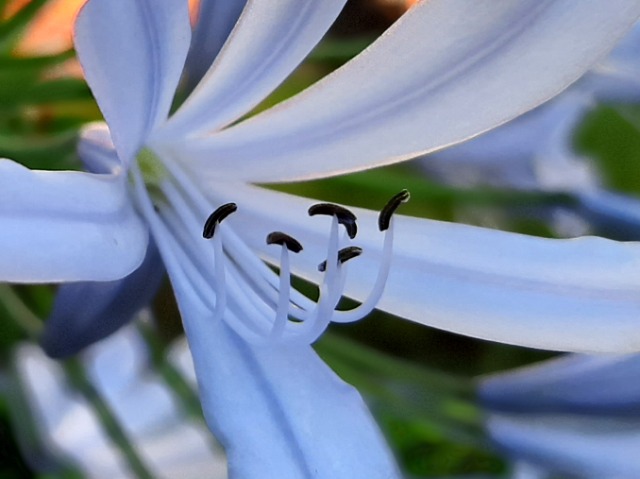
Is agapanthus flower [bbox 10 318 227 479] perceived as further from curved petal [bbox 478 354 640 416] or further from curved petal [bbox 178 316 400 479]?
curved petal [bbox 178 316 400 479]

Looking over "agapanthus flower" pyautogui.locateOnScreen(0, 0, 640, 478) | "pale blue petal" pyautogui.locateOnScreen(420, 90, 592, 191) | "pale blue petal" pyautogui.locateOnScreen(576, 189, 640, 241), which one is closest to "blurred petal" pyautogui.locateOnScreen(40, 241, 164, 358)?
"agapanthus flower" pyautogui.locateOnScreen(0, 0, 640, 478)

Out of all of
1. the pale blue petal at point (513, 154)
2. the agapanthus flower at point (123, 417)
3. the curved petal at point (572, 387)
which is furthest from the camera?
the agapanthus flower at point (123, 417)

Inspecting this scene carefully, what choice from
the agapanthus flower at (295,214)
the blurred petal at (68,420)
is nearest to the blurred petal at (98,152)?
the agapanthus flower at (295,214)

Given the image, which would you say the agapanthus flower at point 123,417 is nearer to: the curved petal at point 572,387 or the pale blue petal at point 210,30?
the curved petal at point 572,387

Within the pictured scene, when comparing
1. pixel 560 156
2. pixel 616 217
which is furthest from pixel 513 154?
pixel 616 217

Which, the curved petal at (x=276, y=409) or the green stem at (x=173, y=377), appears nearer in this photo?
the curved petal at (x=276, y=409)

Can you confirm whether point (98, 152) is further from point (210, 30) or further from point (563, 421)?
point (563, 421)

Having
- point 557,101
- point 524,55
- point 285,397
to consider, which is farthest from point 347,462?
point 557,101
